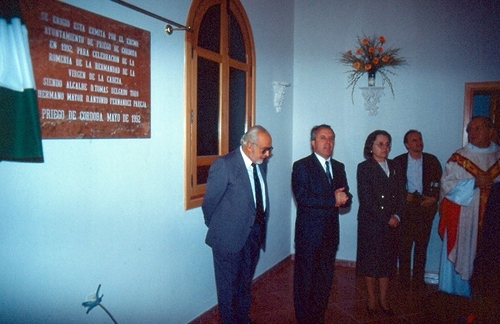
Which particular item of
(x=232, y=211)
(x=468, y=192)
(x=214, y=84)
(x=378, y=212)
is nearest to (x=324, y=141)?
(x=378, y=212)

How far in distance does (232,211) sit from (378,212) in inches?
51.7

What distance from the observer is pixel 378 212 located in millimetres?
3137

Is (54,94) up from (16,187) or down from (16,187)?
up

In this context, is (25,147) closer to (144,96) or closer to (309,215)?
(144,96)

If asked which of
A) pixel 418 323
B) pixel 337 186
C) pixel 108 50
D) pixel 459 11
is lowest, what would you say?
pixel 418 323

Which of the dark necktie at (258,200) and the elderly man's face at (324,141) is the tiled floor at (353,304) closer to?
the dark necktie at (258,200)

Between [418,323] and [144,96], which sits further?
[418,323]

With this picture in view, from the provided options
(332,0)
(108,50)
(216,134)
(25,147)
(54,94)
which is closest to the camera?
(25,147)

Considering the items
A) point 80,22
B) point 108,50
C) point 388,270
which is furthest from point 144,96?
point 388,270

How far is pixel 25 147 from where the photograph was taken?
1.67m

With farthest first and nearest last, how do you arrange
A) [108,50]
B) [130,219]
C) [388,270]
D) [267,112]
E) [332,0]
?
[332,0], [267,112], [388,270], [130,219], [108,50]

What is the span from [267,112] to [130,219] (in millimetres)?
2419

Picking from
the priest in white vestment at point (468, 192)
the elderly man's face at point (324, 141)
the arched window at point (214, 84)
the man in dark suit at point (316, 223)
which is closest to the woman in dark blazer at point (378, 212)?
the man in dark suit at point (316, 223)

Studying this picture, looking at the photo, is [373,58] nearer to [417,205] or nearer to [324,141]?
[417,205]
